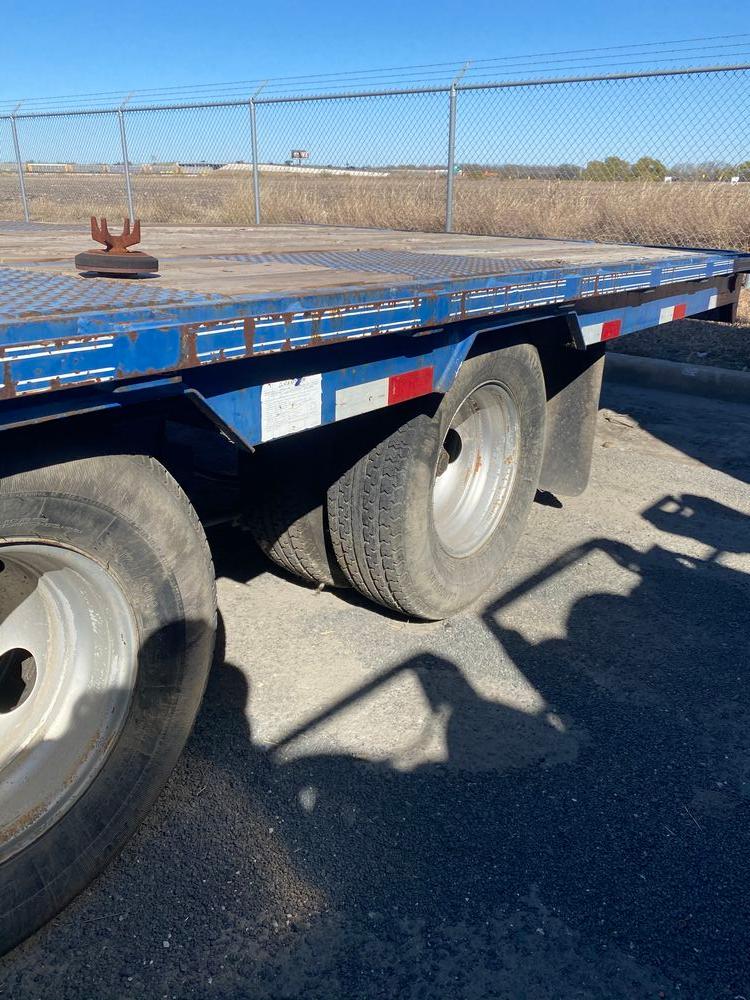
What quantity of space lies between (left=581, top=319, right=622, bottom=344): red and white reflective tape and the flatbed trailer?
208 millimetres

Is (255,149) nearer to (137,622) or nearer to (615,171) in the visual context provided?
(615,171)

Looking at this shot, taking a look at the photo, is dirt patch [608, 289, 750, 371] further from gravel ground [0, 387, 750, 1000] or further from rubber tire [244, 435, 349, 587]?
rubber tire [244, 435, 349, 587]

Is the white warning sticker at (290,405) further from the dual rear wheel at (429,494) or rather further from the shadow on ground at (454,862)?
the shadow on ground at (454,862)

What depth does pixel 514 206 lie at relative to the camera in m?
10.4

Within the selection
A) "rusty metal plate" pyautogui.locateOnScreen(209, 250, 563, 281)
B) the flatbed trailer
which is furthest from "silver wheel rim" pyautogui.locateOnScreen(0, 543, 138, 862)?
"rusty metal plate" pyautogui.locateOnScreen(209, 250, 563, 281)

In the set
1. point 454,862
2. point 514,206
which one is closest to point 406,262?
point 454,862

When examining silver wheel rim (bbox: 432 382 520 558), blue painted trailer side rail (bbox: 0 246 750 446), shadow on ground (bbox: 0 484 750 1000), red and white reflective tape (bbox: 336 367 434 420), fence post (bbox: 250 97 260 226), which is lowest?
shadow on ground (bbox: 0 484 750 1000)

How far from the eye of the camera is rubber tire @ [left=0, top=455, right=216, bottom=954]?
5.91ft

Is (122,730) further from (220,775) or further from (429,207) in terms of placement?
(429,207)

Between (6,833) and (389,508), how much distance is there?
1.61 m

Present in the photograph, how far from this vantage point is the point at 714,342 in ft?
30.3

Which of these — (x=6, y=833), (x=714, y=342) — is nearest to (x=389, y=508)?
(x=6, y=833)

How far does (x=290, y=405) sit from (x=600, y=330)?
7.67ft

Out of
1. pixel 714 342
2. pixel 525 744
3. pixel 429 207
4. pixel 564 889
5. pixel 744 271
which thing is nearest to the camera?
pixel 564 889
